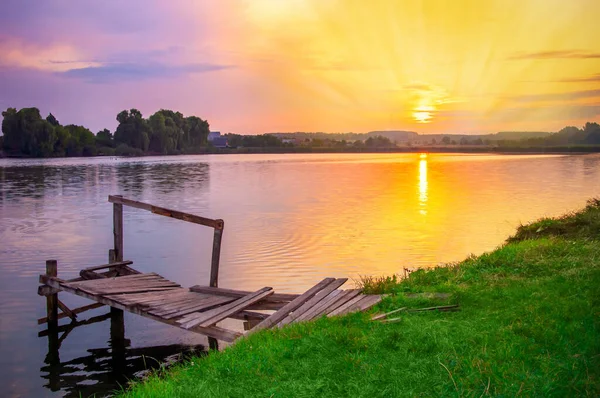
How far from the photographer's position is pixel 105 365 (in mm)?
13828

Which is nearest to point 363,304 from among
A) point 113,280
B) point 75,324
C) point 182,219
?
point 182,219

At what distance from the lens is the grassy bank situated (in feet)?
23.6

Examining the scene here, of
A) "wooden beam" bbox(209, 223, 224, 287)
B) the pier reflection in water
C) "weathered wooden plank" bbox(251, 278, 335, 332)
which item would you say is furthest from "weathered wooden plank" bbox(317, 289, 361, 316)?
"wooden beam" bbox(209, 223, 224, 287)

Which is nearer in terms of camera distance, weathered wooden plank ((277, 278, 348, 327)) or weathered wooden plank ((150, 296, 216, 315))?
weathered wooden plank ((277, 278, 348, 327))

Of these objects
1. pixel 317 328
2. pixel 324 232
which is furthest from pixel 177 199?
pixel 317 328

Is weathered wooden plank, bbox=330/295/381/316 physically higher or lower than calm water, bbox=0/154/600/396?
higher

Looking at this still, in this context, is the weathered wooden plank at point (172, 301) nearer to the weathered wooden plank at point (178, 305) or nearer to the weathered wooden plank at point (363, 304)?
the weathered wooden plank at point (178, 305)

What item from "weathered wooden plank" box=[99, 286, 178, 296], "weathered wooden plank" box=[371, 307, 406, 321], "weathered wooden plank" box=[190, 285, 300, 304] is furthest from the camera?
"weathered wooden plank" box=[99, 286, 178, 296]

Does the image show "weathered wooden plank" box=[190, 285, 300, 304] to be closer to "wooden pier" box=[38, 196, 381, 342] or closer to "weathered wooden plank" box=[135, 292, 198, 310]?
"wooden pier" box=[38, 196, 381, 342]

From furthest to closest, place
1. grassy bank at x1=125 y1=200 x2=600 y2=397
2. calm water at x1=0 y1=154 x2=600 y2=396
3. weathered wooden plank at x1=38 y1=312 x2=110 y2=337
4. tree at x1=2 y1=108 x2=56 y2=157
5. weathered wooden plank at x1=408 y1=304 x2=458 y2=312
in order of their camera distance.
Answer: tree at x1=2 y1=108 x2=56 y2=157, weathered wooden plank at x1=38 y1=312 x2=110 y2=337, calm water at x1=0 y1=154 x2=600 y2=396, weathered wooden plank at x1=408 y1=304 x2=458 y2=312, grassy bank at x1=125 y1=200 x2=600 y2=397

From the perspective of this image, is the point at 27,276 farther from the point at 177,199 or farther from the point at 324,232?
the point at 177,199

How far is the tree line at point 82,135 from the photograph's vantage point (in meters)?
159

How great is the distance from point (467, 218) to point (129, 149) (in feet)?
554

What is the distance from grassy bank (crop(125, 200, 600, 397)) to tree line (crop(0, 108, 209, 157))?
163 m
